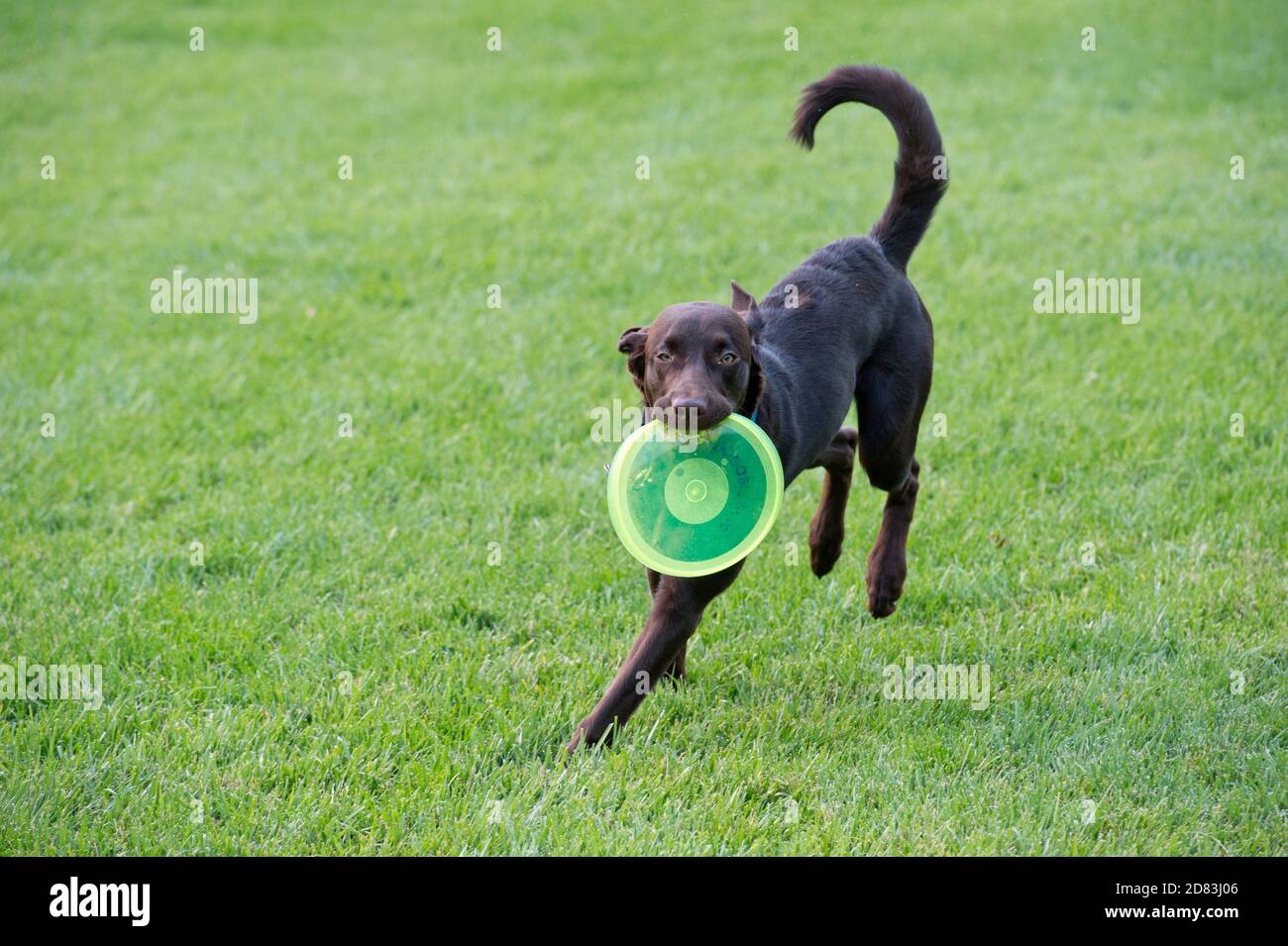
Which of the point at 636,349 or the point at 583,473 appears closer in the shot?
the point at 636,349

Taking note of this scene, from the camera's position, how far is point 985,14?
46.2ft

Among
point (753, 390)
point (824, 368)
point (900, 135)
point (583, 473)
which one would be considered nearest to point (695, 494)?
point (753, 390)

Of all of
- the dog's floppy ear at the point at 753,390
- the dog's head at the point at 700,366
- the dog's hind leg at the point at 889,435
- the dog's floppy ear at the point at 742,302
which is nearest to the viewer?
the dog's head at the point at 700,366

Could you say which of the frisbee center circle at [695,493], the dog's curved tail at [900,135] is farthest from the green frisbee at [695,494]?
the dog's curved tail at [900,135]

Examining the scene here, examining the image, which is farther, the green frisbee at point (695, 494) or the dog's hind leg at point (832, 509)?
the dog's hind leg at point (832, 509)

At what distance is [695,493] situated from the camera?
4.18 metres

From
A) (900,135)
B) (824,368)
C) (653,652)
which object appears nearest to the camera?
(653,652)

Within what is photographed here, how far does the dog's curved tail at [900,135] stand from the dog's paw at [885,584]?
3.67 feet

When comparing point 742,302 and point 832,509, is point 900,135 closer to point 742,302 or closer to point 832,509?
point 742,302

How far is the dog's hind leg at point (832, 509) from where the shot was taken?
5.07 m

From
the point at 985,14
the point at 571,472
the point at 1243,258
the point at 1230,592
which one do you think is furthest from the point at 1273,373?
the point at 985,14

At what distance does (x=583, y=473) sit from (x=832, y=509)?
5.04ft

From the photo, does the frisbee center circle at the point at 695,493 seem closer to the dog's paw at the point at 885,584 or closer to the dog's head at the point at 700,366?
the dog's head at the point at 700,366

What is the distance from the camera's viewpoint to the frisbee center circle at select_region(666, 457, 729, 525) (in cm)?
414
